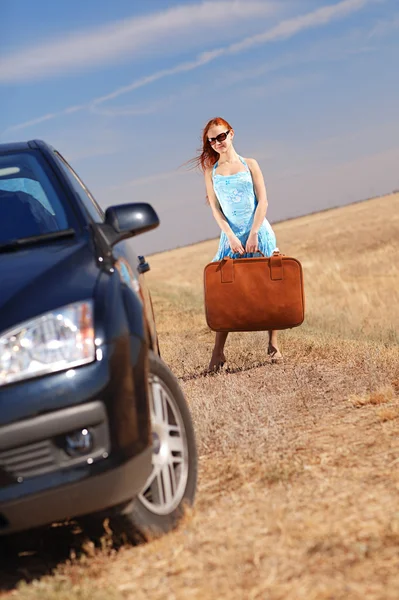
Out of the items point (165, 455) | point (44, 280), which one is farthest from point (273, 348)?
point (44, 280)

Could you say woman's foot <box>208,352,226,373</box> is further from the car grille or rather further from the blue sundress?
the car grille

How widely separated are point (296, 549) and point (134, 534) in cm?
64

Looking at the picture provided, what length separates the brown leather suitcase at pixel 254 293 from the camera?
729 centimetres

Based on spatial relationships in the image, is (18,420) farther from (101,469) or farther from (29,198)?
(29,198)

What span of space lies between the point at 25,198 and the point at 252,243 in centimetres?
319

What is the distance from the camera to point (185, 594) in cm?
307

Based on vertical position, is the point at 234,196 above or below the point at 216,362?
above

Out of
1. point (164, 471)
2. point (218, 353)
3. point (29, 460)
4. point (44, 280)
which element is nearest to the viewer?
point (29, 460)

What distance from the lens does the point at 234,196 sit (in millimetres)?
7797

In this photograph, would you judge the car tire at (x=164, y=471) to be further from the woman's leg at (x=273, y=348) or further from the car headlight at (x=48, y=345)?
the woman's leg at (x=273, y=348)

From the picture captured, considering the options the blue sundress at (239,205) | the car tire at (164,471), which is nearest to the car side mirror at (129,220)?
the car tire at (164,471)

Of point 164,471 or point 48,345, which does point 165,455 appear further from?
point 48,345

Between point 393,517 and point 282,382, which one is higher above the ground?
point 393,517

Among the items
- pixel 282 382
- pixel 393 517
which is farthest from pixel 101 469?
pixel 282 382
